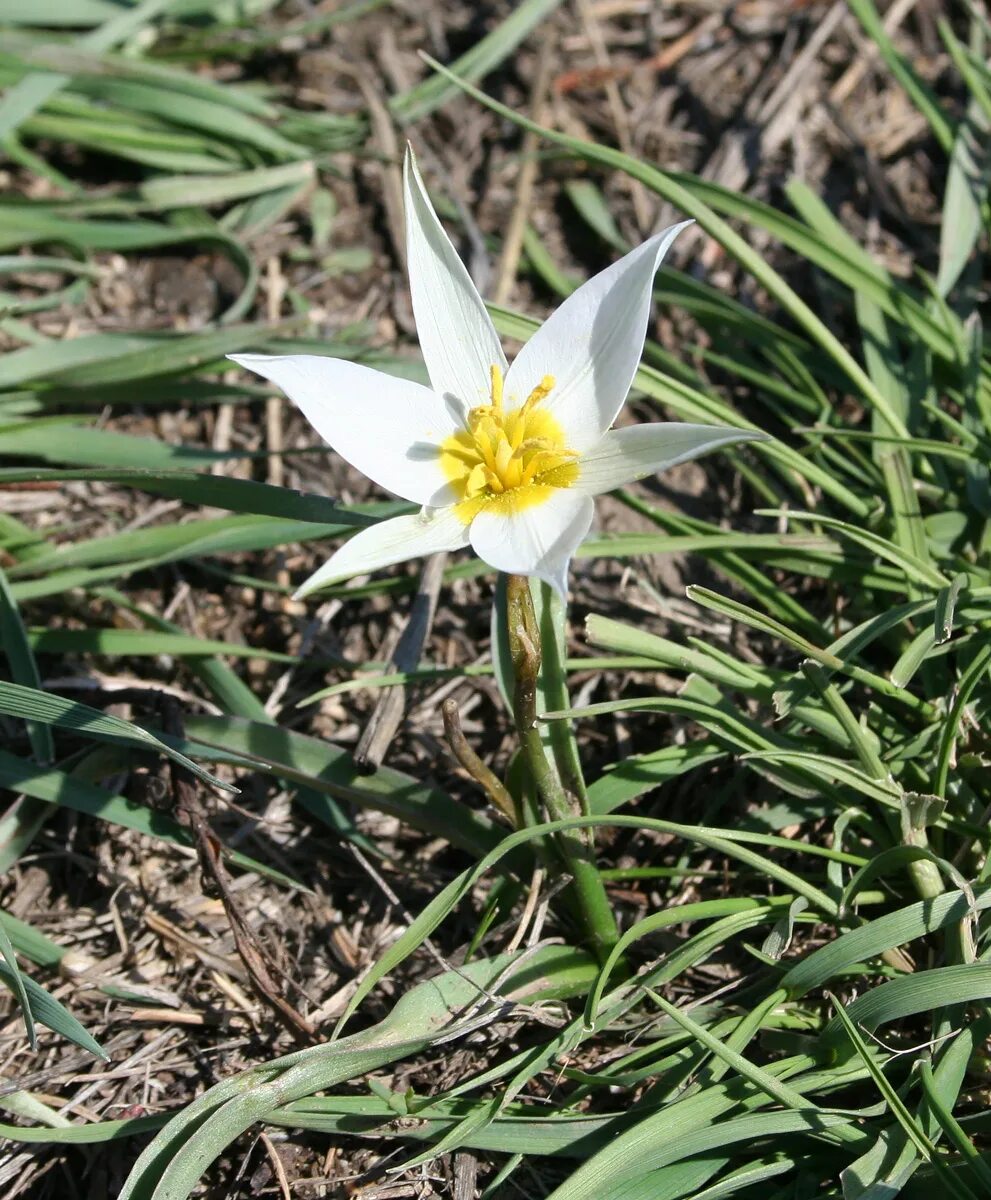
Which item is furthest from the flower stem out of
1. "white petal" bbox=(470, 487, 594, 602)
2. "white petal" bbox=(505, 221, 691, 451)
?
"white petal" bbox=(505, 221, 691, 451)

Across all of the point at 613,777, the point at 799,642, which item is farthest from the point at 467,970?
the point at 799,642

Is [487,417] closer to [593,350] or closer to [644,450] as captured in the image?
[593,350]

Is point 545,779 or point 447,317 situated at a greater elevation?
point 447,317

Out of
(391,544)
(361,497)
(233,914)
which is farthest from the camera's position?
(361,497)

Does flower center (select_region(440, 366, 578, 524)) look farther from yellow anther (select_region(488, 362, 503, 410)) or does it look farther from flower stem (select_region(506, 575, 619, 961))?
flower stem (select_region(506, 575, 619, 961))

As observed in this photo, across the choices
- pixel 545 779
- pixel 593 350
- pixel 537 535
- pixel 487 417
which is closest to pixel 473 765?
pixel 545 779

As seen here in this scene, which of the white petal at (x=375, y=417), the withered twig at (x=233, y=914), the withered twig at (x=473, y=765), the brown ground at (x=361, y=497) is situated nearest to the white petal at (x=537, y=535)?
the white petal at (x=375, y=417)

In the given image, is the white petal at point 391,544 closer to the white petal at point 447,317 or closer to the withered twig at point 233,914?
the white petal at point 447,317

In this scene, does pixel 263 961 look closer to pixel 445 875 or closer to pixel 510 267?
pixel 445 875
